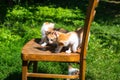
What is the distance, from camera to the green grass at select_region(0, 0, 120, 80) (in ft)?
19.7

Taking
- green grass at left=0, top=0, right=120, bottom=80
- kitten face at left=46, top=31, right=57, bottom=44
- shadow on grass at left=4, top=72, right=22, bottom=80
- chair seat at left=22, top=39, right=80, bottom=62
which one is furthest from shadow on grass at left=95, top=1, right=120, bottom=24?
chair seat at left=22, top=39, right=80, bottom=62

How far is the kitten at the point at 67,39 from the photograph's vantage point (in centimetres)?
444

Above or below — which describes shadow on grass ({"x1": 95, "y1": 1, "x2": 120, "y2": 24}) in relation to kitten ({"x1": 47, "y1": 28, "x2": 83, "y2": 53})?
below

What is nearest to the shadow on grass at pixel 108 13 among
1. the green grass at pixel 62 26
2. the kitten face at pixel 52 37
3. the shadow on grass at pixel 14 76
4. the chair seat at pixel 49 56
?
the green grass at pixel 62 26

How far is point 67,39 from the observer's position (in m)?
4.46

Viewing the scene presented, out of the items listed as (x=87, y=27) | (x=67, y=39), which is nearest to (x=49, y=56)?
(x=67, y=39)

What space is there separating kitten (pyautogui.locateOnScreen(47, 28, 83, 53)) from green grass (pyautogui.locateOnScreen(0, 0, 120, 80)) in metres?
1.32

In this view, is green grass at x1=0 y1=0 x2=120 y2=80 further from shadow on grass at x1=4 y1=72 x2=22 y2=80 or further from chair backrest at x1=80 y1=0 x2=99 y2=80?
chair backrest at x1=80 y1=0 x2=99 y2=80

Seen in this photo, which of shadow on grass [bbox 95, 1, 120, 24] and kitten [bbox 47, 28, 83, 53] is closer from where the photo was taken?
kitten [bbox 47, 28, 83, 53]

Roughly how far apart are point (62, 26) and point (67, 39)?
4.33 m

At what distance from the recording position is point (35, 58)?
4.35 metres

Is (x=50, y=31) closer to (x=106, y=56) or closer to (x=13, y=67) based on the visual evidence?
(x=13, y=67)

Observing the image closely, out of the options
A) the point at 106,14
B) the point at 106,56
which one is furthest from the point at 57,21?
the point at 106,56

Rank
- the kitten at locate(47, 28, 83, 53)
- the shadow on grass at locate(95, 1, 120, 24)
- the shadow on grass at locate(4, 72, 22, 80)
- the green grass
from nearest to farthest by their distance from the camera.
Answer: the kitten at locate(47, 28, 83, 53) < the shadow on grass at locate(4, 72, 22, 80) < the green grass < the shadow on grass at locate(95, 1, 120, 24)
